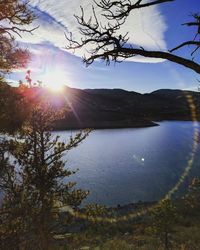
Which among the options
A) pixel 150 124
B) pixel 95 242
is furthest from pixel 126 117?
pixel 95 242

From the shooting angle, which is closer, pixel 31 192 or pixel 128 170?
pixel 31 192

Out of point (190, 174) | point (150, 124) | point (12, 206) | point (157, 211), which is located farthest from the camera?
point (150, 124)

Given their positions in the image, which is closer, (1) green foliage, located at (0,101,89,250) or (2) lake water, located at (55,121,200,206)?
(1) green foliage, located at (0,101,89,250)

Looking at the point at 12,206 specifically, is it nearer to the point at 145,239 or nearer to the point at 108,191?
the point at 145,239

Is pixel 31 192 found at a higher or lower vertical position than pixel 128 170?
higher

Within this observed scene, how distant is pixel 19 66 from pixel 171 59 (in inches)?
270

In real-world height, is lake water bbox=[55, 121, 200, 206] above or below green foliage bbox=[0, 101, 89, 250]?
below

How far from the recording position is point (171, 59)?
17.4 feet

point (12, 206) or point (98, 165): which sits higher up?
point (12, 206)

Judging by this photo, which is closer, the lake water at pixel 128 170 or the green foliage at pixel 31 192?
the green foliage at pixel 31 192

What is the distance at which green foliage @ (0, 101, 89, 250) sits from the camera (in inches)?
564

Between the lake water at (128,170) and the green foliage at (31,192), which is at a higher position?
the green foliage at (31,192)

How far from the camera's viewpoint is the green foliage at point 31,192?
1434 centimetres

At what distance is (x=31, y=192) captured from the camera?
16.1m
